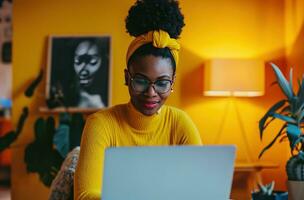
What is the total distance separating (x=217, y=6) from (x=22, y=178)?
1972mm

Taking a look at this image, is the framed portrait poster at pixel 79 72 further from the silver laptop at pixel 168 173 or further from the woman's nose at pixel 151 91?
the silver laptop at pixel 168 173

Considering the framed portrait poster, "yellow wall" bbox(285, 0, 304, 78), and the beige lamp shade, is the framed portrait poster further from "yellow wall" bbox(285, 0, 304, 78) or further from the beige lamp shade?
"yellow wall" bbox(285, 0, 304, 78)

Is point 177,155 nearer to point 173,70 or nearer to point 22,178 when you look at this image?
point 173,70

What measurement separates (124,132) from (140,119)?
0.19 ft

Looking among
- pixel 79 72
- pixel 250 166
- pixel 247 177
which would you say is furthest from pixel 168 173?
pixel 79 72

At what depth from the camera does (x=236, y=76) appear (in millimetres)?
3076

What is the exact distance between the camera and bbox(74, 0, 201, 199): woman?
1106 millimetres

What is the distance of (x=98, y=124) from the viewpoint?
1175 millimetres

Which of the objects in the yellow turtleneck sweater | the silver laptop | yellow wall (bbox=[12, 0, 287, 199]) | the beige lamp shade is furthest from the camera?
yellow wall (bbox=[12, 0, 287, 199])

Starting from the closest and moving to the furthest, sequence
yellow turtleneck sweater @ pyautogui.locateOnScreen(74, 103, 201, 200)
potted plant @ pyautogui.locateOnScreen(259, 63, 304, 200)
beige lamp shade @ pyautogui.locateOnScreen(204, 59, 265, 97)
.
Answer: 1. yellow turtleneck sweater @ pyautogui.locateOnScreen(74, 103, 201, 200)
2. potted plant @ pyautogui.locateOnScreen(259, 63, 304, 200)
3. beige lamp shade @ pyautogui.locateOnScreen(204, 59, 265, 97)

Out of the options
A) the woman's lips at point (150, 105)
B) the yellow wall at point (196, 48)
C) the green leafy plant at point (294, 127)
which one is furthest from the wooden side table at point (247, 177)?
the woman's lips at point (150, 105)

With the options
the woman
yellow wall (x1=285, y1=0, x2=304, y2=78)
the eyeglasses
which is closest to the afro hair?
the woman

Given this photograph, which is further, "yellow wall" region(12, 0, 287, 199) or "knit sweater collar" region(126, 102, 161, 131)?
"yellow wall" region(12, 0, 287, 199)

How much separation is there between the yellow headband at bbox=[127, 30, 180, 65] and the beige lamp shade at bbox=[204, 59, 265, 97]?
1955 mm
